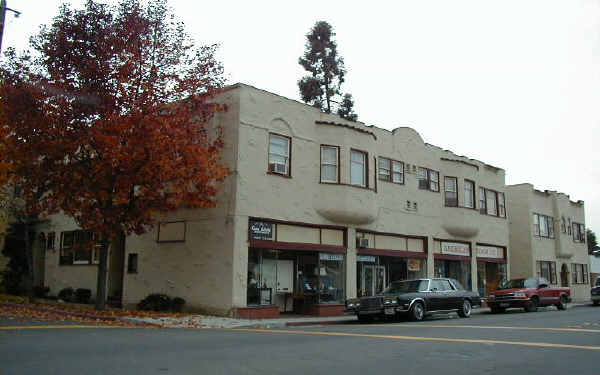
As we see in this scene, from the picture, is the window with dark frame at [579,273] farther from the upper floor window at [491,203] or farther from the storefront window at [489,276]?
the upper floor window at [491,203]

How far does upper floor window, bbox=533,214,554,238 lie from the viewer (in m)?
40.4

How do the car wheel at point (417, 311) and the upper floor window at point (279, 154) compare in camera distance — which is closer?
the car wheel at point (417, 311)

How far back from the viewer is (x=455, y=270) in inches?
1257

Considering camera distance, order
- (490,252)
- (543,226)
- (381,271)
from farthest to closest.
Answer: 1. (543,226)
2. (490,252)
3. (381,271)

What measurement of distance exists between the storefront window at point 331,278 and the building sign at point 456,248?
8732 mm

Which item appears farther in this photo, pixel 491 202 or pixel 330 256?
pixel 491 202

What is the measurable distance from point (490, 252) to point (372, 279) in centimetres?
1172

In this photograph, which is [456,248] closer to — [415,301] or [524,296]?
[524,296]

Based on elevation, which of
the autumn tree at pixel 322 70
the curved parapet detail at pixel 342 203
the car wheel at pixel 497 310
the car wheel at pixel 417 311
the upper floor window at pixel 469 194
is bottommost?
the car wheel at pixel 497 310

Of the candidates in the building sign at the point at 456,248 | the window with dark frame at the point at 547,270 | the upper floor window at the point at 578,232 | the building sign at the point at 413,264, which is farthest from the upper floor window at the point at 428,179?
the upper floor window at the point at 578,232

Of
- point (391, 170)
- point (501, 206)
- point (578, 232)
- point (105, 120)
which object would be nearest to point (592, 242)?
point (578, 232)

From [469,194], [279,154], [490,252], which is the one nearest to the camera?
[279,154]

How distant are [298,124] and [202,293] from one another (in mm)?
7871

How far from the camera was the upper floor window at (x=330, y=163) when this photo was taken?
2411cm
